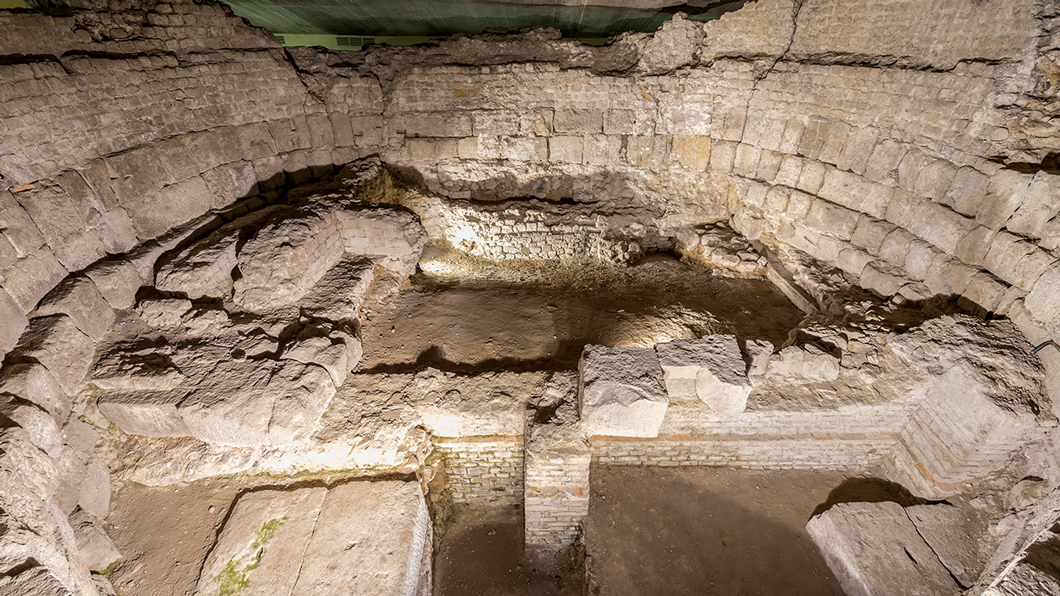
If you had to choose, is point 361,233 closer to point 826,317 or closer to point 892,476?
point 826,317

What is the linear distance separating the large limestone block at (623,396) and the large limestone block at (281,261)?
357 centimetres

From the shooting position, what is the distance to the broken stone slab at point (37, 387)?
3551mm

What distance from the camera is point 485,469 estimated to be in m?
5.02

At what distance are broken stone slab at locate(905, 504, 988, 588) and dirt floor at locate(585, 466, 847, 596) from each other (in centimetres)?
73

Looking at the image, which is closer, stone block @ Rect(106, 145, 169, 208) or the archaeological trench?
the archaeological trench

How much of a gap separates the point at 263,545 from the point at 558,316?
405cm

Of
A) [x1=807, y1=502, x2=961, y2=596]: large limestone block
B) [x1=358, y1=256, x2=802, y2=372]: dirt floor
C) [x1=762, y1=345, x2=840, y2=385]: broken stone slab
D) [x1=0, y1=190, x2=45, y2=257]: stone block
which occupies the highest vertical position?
[x1=0, y1=190, x2=45, y2=257]: stone block

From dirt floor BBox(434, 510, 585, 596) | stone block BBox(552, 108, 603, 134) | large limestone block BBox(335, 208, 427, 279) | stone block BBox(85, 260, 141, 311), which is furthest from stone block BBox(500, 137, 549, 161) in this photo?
dirt floor BBox(434, 510, 585, 596)

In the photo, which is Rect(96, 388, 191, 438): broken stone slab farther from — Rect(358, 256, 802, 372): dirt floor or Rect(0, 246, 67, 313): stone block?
Rect(358, 256, 802, 372): dirt floor

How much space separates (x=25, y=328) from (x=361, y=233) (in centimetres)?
333

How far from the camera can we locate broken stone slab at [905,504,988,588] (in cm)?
379

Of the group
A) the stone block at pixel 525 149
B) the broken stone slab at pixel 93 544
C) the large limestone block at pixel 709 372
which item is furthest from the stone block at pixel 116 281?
the large limestone block at pixel 709 372

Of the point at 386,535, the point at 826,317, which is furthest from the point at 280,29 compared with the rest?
the point at 826,317

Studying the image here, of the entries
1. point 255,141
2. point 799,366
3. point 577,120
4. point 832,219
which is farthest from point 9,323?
point 832,219
